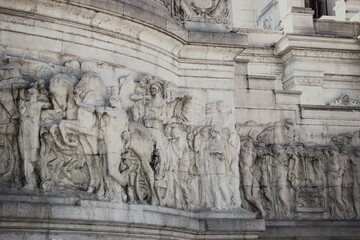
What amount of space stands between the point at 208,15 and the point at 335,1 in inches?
729

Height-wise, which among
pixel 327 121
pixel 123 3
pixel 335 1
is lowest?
pixel 327 121

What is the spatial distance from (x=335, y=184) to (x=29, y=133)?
358 inches

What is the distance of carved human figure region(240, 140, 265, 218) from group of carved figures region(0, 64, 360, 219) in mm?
24

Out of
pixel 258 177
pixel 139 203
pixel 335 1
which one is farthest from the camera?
pixel 335 1

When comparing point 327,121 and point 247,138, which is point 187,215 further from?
point 327,121

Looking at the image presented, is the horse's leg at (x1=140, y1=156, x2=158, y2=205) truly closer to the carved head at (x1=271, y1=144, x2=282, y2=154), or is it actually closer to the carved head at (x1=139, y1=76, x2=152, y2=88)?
the carved head at (x1=139, y1=76, x2=152, y2=88)

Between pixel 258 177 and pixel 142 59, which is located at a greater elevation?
pixel 142 59

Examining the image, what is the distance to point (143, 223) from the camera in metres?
13.3

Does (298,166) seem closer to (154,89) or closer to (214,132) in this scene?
(214,132)

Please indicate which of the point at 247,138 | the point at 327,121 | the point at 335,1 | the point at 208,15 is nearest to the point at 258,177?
the point at 247,138

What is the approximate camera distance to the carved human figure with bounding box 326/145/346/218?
18.5 metres

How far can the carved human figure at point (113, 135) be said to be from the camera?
43.7ft

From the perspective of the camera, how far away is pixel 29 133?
41.5 ft

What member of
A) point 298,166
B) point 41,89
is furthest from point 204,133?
point 41,89
